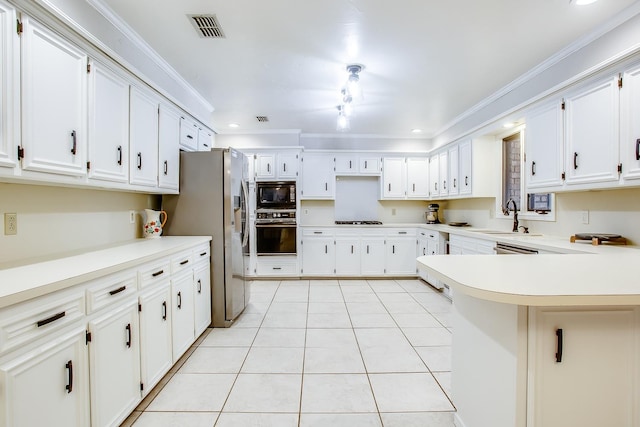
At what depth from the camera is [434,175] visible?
5.05 metres

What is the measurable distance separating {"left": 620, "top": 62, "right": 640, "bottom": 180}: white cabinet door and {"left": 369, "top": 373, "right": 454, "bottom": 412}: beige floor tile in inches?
78.0

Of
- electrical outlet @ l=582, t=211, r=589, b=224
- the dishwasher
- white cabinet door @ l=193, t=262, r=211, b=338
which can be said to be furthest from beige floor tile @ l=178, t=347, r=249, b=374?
electrical outlet @ l=582, t=211, r=589, b=224

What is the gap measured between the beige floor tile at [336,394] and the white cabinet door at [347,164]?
3.69 meters

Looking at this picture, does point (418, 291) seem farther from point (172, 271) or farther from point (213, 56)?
point (213, 56)

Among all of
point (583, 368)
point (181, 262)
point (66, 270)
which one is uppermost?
point (66, 270)

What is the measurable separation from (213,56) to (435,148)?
387 cm

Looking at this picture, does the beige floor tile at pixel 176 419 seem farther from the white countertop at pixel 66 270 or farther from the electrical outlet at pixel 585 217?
the electrical outlet at pixel 585 217

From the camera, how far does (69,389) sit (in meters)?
1.24

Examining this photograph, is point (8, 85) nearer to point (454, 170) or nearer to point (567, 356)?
point (567, 356)

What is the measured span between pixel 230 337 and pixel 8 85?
2405 millimetres

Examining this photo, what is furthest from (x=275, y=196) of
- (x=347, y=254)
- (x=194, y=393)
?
(x=194, y=393)

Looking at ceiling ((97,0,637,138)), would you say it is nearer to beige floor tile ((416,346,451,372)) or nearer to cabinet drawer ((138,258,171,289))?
cabinet drawer ((138,258,171,289))

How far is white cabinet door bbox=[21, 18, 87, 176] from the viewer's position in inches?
55.2

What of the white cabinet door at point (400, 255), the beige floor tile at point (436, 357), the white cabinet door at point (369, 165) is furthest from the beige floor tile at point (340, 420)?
the white cabinet door at point (369, 165)
